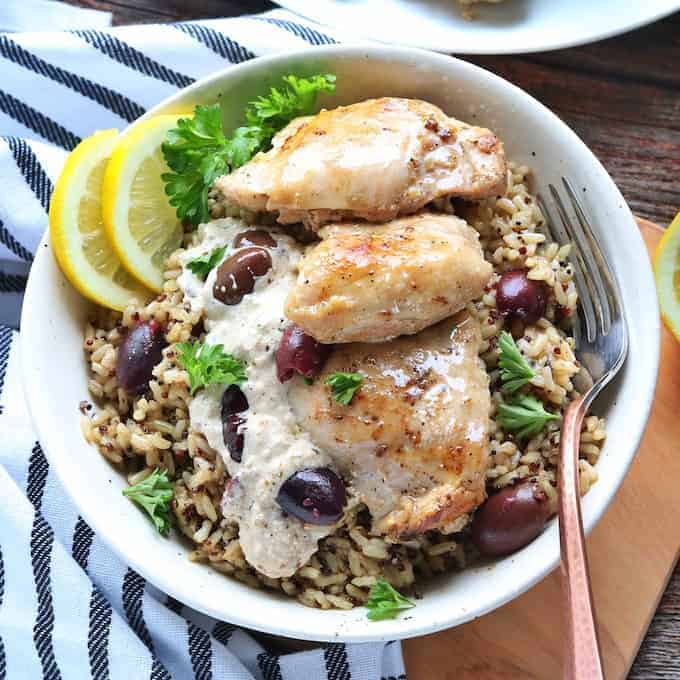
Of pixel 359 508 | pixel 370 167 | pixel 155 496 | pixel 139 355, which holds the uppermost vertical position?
pixel 370 167

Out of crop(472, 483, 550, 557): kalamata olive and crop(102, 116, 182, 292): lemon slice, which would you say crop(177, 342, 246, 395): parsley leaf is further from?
crop(472, 483, 550, 557): kalamata olive

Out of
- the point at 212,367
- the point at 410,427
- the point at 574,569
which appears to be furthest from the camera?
the point at 212,367

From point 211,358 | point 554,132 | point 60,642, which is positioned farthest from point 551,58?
point 60,642

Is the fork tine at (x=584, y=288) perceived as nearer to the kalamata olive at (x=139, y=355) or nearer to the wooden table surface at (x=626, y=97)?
the wooden table surface at (x=626, y=97)

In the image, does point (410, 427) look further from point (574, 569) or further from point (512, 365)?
point (574, 569)

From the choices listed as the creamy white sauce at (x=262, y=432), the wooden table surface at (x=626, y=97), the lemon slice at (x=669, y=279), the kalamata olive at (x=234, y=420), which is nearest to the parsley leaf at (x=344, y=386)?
the creamy white sauce at (x=262, y=432)

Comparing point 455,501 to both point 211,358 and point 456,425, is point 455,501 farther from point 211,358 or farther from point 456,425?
point 211,358

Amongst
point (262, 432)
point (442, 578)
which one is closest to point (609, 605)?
point (442, 578)
